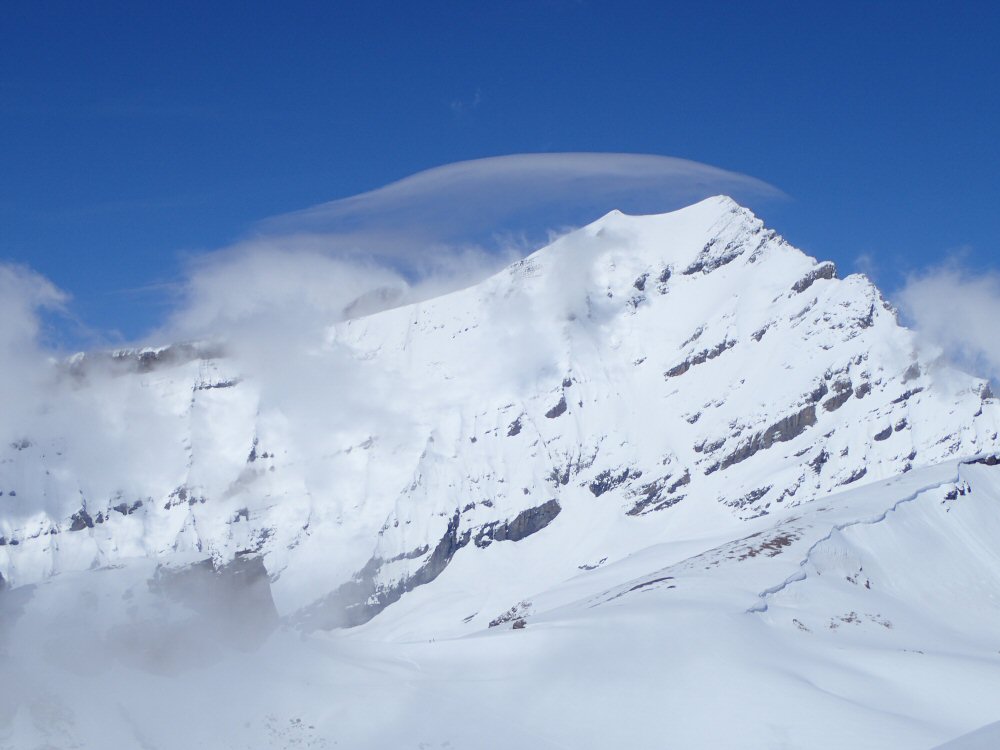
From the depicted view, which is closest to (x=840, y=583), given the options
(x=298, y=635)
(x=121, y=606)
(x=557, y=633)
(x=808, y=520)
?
(x=808, y=520)

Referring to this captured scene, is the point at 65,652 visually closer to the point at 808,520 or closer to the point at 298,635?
the point at 298,635

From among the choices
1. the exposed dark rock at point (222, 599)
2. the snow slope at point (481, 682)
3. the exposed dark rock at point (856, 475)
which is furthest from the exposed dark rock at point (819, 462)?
the exposed dark rock at point (222, 599)

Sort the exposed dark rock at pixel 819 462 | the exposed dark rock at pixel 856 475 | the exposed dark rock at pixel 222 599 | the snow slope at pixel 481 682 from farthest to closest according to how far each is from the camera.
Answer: the exposed dark rock at pixel 819 462 < the exposed dark rock at pixel 856 475 < the exposed dark rock at pixel 222 599 < the snow slope at pixel 481 682

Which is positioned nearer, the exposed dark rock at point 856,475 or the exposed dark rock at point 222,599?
the exposed dark rock at point 222,599

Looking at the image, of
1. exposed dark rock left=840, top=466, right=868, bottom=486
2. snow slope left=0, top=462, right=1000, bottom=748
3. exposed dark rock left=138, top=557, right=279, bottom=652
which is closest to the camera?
snow slope left=0, top=462, right=1000, bottom=748

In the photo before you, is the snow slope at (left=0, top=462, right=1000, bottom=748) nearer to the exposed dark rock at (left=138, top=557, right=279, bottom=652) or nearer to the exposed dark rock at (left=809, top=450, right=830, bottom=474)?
the exposed dark rock at (left=138, top=557, right=279, bottom=652)

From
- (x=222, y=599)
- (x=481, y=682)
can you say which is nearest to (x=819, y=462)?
(x=481, y=682)

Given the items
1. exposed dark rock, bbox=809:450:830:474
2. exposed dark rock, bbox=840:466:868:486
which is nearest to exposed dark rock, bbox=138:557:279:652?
exposed dark rock, bbox=840:466:868:486

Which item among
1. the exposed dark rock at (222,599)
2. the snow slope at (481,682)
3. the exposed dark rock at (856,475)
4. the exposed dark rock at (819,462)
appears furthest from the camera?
the exposed dark rock at (819,462)

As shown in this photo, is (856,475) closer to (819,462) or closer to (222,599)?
(819,462)

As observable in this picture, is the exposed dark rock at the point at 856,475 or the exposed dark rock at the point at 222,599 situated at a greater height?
the exposed dark rock at the point at 856,475

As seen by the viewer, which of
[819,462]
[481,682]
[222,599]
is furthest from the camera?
[819,462]

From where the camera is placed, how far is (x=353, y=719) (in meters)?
36.5

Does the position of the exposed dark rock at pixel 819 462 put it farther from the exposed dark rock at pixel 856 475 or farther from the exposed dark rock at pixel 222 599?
the exposed dark rock at pixel 222 599
